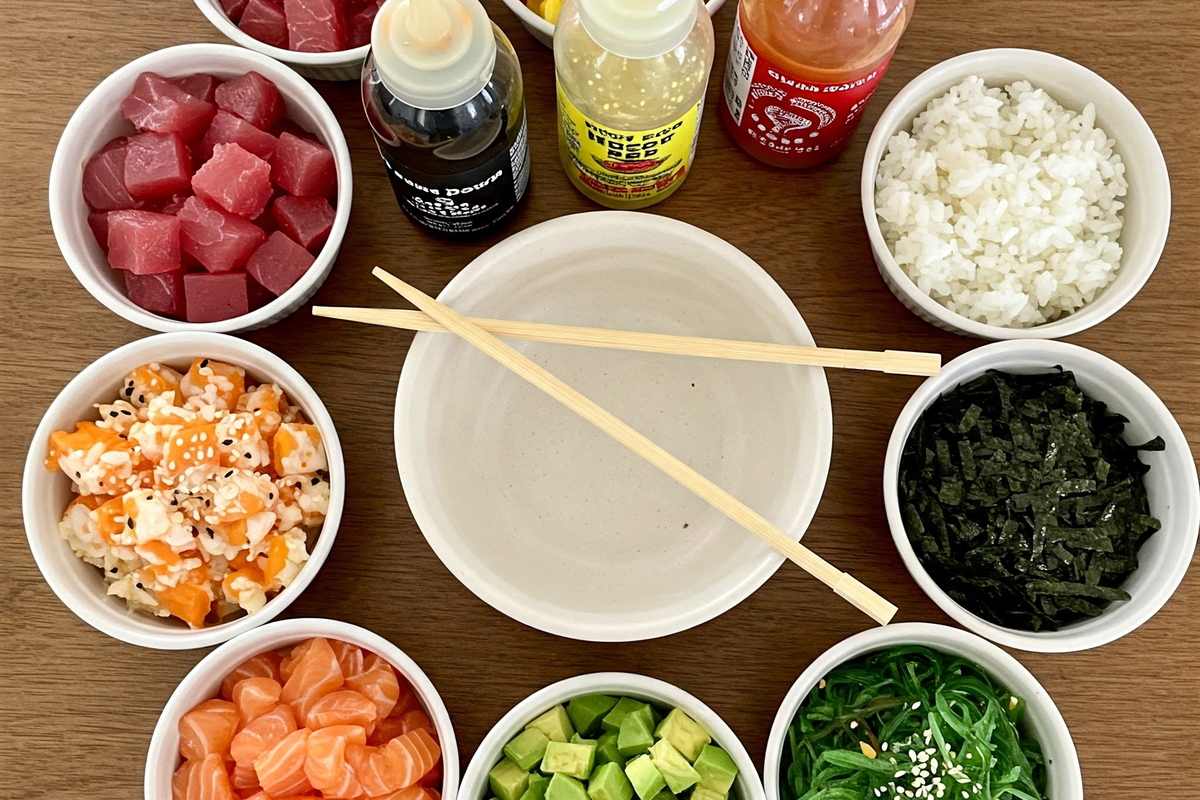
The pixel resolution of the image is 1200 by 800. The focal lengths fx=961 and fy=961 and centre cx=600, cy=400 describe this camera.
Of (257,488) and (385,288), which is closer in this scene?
(257,488)

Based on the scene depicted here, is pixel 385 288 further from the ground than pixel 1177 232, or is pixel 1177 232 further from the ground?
pixel 1177 232

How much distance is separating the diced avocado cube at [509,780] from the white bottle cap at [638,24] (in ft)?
2.70

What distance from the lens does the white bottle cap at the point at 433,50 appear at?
935mm

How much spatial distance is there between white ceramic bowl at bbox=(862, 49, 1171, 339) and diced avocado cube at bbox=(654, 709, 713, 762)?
576 millimetres

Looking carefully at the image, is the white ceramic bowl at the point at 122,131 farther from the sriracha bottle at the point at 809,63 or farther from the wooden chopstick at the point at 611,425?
the sriracha bottle at the point at 809,63

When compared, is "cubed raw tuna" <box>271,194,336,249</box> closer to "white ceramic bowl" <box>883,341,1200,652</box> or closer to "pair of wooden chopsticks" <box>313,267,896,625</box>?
"pair of wooden chopsticks" <box>313,267,896,625</box>

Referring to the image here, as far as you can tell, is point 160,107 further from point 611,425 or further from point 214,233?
point 611,425

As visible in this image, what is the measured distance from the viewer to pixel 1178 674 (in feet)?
4.08

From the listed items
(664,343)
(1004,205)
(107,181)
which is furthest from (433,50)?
(1004,205)

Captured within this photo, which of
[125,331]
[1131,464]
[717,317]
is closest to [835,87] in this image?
[717,317]

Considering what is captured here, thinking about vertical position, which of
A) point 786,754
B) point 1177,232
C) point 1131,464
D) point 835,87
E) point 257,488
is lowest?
point 786,754

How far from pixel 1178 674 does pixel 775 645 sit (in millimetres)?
523

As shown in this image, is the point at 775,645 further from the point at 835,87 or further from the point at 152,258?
the point at 152,258

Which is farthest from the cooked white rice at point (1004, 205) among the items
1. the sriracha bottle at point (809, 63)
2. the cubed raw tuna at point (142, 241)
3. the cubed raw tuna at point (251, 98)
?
the cubed raw tuna at point (142, 241)
